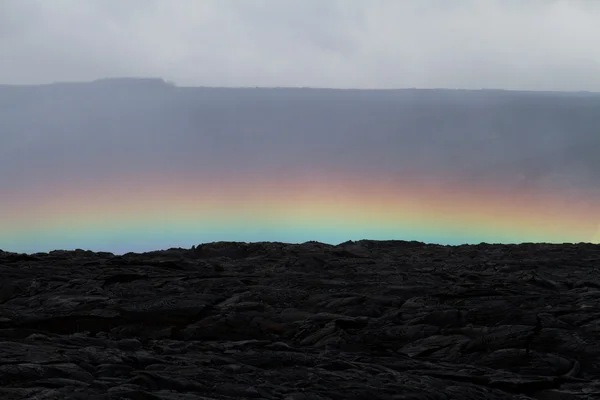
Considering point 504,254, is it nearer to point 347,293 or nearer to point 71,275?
point 347,293

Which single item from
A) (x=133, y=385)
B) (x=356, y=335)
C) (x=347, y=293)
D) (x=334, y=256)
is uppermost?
(x=334, y=256)

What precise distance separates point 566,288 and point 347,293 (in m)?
7.73

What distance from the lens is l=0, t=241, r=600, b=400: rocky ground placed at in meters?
11.4

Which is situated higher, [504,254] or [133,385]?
[504,254]

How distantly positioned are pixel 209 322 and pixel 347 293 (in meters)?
4.83

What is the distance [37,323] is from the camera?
1694 centimetres

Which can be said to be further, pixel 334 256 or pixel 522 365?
pixel 334 256

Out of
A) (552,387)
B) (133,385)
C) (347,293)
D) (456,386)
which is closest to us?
(133,385)

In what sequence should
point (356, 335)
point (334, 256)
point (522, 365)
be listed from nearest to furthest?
1. point (522, 365)
2. point (356, 335)
3. point (334, 256)

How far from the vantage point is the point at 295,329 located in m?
16.7

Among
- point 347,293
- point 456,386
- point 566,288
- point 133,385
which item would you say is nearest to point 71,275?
point 347,293

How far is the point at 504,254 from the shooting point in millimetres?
33000

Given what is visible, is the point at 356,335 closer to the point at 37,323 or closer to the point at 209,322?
the point at 209,322

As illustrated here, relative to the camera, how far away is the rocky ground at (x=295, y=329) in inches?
451
